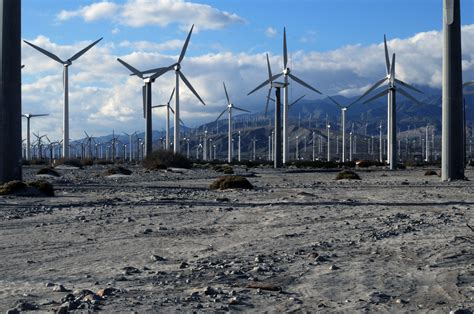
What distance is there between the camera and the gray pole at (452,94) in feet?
146

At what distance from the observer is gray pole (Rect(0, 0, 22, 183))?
1473 inches

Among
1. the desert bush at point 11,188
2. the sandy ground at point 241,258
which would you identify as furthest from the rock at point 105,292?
the desert bush at point 11,188

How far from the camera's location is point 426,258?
13.2 meters

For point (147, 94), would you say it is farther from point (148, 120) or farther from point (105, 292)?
point (105, 292)

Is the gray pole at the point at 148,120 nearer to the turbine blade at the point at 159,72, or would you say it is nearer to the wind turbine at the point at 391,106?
the turbine blade at the point at 159,72

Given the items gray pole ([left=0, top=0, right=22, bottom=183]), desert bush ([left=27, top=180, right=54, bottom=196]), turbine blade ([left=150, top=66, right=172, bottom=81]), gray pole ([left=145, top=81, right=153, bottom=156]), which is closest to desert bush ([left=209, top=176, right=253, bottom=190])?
desert bush ([left=27, top=180, right=54, bottom=196])

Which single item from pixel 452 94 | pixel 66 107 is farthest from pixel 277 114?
pixel 452 94

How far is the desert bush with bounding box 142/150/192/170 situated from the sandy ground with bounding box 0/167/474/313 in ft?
179

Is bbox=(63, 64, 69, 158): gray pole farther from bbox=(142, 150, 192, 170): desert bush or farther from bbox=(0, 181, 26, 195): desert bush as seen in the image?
bbox=(0, 181, 26, 195): desert bush

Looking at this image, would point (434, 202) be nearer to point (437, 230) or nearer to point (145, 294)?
point (437, 230)

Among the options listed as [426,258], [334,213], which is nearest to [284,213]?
[334,213]

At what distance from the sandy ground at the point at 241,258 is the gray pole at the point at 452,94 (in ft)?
68.3

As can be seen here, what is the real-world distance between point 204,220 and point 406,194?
14.1 m

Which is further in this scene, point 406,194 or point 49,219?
point 406,194
